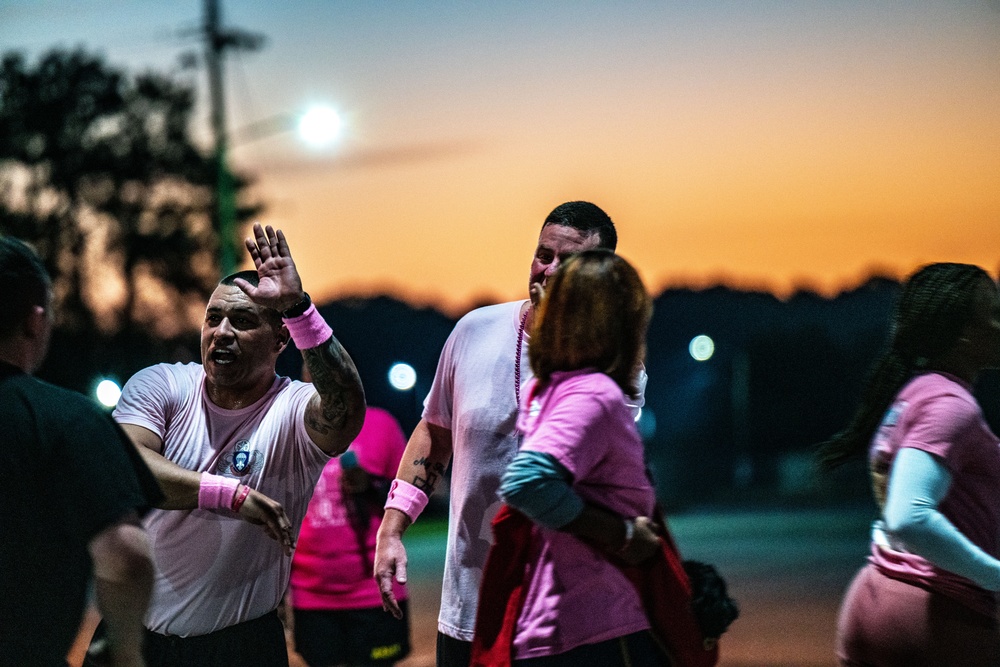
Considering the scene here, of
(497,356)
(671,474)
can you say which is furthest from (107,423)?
(671,474)

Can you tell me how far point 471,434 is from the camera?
4.25 metres

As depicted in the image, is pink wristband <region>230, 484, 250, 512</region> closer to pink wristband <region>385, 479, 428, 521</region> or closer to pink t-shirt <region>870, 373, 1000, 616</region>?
pink wristband <region>385, 479, 428, 521</region>

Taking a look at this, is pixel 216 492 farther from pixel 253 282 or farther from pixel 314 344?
pixel 253 282

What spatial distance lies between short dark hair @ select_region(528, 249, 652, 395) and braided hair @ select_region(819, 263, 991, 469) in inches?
40.8

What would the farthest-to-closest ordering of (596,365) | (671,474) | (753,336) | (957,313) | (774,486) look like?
(753,336), (774,486), (671,474), (957,313), (596,365)

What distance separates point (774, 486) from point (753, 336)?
25.4 meters

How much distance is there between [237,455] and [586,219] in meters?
1.49

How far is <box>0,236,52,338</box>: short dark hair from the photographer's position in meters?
3.12

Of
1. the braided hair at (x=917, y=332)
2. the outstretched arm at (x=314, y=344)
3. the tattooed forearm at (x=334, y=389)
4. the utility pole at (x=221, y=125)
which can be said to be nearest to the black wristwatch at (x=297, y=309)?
the outstretched arm at (x=314, y=344)

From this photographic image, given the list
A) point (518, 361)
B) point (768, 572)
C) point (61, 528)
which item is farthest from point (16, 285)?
point (768, 572)

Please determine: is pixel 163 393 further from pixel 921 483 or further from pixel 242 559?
pixel 921 483

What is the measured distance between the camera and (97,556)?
3.01 m

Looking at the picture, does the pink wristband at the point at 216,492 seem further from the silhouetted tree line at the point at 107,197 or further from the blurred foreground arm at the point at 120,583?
the silhouetted tree line at the point at 107,197

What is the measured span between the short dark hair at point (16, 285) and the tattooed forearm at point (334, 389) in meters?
1.12
